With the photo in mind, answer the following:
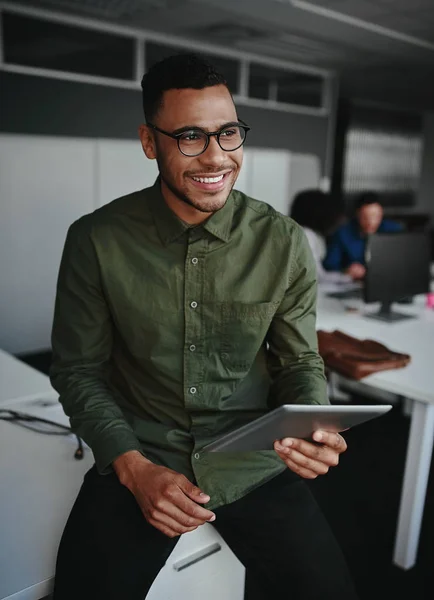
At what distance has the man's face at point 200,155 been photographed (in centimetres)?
130

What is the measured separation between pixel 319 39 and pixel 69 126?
2.55 metres

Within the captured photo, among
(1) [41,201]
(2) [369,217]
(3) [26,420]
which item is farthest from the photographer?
(1) [41,201]

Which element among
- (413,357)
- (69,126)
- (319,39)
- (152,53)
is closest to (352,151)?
(319,39)

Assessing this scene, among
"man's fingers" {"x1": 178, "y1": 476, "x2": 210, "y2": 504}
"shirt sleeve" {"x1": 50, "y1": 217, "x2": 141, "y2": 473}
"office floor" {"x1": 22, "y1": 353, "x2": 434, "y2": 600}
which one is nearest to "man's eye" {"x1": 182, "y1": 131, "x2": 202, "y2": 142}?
"shirt sleeve" {"x1": 50, "y1": 217, "x2": 141, "y2": 473}

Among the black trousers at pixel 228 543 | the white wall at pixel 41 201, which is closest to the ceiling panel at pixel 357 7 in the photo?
the white wall at pixel 41 201

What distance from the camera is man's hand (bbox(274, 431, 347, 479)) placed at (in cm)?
120

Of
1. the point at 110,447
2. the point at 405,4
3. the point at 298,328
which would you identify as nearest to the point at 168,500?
the point at 110,447

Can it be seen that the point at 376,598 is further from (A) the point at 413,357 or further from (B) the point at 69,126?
(B) the point at 69,126

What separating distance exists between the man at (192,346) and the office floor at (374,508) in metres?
1.03

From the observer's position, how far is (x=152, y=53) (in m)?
5.64

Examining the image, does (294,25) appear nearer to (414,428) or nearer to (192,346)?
(414,428)

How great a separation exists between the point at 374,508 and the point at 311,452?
5.55 feet

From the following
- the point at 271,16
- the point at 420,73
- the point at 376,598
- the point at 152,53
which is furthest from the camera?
the point at 420,73

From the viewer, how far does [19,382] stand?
6.32ft
